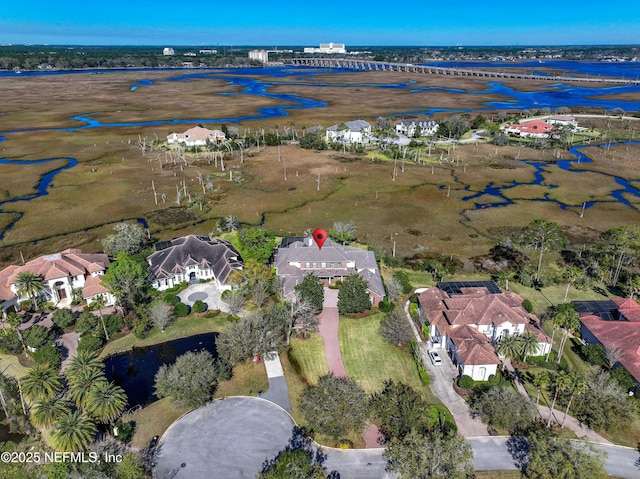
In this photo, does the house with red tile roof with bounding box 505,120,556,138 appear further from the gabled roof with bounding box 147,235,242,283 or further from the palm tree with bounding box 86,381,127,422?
the palm tree with bounding box 86,381,127,422

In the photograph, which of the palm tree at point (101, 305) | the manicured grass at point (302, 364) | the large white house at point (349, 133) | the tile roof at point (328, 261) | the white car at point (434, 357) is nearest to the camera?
the manicured grass at point (302, 364)

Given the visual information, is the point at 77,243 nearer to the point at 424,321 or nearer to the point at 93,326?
the point at 93,326

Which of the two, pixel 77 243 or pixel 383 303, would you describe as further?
pixel 77 243

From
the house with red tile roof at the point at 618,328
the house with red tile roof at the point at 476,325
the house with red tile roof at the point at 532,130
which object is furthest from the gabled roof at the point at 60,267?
the house with red tile roof at the point at 532,130

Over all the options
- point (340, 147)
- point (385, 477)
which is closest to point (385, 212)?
point (340, 147)

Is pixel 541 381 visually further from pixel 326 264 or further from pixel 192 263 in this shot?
pixel 192 263

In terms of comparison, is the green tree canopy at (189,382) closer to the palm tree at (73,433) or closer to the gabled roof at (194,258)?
the palm tree at (73,433)
